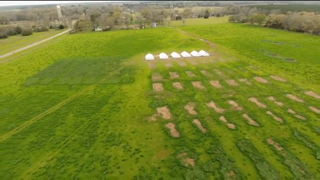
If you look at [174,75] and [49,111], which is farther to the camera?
[174,75]

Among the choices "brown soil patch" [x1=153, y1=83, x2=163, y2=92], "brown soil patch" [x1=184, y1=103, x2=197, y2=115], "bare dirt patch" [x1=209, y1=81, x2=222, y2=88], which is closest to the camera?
"brown soil patch" [x1=184, y1=103, x2=197, y2=115]

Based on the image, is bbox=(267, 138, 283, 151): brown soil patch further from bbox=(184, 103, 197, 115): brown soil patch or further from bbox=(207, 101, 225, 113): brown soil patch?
bbox=(184, 103, 197, 115): brown soil patch

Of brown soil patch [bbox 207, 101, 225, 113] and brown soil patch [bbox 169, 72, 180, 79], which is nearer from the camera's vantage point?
brown soil patch [bbox 207, 101, 225, 113]

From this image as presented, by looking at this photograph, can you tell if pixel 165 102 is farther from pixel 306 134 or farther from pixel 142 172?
pixel 306 134

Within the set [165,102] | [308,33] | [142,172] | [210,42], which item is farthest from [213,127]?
[308,33]

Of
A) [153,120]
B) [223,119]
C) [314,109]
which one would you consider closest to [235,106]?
[223,119]

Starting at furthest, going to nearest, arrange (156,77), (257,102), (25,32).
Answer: (25,32), (156,77), (257,102)

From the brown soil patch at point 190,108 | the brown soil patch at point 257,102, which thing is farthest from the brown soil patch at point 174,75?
the brown soil patch at point 257,102

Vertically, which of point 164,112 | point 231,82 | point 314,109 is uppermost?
point 231,82

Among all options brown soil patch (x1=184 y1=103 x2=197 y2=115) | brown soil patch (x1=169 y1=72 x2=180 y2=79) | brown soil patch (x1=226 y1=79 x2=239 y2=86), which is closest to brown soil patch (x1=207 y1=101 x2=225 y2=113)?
brown soil patch (x1=184 y1=103 x2=197 y2=115)

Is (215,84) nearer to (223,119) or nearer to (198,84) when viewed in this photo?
(198,84)
